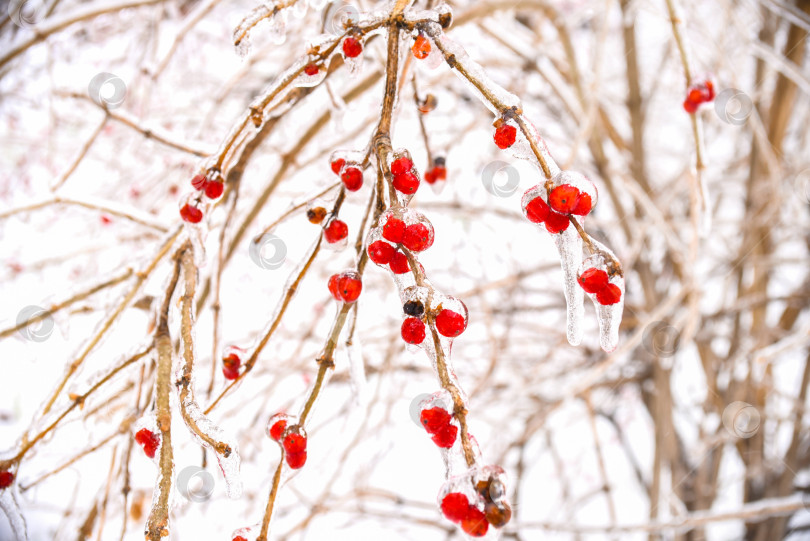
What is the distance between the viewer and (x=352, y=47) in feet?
1.93

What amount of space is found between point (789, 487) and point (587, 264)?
2373 mm

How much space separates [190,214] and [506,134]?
13.8 inches

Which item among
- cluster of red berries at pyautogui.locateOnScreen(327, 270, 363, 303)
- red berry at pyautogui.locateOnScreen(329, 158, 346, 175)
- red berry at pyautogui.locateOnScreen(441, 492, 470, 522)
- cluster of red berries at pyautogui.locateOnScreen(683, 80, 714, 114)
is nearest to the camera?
red berry at pyautogui.locateOnScreen(441, 492, 470, 522)

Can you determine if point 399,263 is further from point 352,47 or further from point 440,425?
point 352,47

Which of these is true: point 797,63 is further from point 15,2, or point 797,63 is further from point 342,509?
point 15,2

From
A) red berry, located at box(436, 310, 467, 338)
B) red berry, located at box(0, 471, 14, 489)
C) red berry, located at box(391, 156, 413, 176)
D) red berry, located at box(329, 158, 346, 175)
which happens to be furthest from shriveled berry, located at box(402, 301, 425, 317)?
red berry, located at box(0, 471, 14, 489)

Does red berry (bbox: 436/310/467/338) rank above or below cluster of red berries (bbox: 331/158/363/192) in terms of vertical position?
below

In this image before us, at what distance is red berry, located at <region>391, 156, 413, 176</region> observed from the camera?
1.62ft

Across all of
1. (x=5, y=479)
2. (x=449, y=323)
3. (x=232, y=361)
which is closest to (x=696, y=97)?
(x=449, y=323)

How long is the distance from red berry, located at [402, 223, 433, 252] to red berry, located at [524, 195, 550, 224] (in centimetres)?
9

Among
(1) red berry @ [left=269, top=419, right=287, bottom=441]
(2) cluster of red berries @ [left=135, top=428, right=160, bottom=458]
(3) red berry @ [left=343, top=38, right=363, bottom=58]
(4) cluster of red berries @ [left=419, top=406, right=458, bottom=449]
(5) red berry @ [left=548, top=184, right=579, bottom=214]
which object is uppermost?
(3) red berry @ [left=343, top=38, right=363, bottom=58]

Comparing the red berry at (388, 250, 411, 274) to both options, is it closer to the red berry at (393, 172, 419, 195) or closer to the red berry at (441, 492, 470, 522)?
the red berry at (393, 172, 419, 195)

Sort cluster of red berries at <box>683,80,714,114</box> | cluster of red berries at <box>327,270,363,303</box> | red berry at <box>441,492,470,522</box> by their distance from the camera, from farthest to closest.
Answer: cluster of red berries at <box>683,80,714,114</box> < cluster of red berries at <box>327,270,363,303</box> < red berry at <box>441,492,470,522</box>

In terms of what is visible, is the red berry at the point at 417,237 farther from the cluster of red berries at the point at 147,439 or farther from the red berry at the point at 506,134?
the cluster of red berries at the point at 147,439
